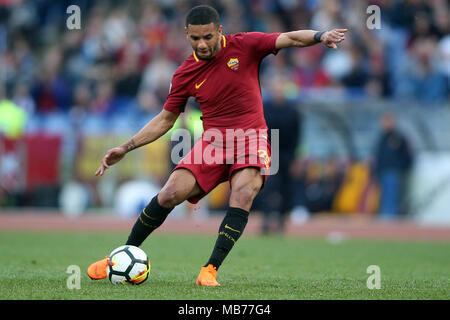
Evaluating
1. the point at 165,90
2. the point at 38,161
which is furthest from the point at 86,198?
the point at 165,90

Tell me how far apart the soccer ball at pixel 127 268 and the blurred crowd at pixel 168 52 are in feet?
32.7

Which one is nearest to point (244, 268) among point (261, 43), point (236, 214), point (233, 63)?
point (236, 214)

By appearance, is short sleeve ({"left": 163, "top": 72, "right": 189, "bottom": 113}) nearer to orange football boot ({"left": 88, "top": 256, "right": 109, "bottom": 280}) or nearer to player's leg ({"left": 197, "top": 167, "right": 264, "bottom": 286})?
player's leg ({"left": 197, "top": 167, "right": 264, "bottom": 286})

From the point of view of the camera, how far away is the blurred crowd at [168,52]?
1808 centimetres

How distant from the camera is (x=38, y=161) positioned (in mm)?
18281

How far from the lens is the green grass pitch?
6168 mm

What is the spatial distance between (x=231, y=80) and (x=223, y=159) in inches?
28.2

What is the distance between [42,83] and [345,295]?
1593 cm

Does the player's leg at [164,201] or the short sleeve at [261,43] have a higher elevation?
the short sleeve at [261,43]

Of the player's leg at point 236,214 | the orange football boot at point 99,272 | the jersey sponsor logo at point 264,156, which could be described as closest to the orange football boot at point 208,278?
the player's leg at point 236,214

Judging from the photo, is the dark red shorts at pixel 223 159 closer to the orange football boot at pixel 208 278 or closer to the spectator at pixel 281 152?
the orange football boot at pixel 208 278

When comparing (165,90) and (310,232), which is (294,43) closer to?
(310,232)
